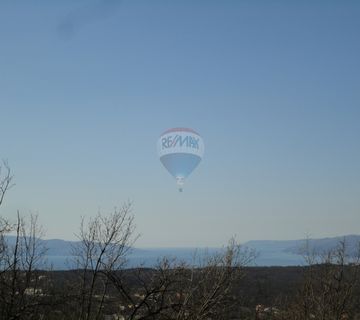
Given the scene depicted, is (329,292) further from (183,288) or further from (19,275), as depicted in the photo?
(19,275)

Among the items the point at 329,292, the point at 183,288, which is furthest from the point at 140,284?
the point at 329,292

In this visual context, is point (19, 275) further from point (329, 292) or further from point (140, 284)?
point (329, 292)

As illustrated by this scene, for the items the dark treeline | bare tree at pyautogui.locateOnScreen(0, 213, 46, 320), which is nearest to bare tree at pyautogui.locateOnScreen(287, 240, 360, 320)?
the dark treeline

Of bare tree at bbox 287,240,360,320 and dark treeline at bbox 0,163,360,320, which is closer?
dark treeline at bbox 0,163,360,320

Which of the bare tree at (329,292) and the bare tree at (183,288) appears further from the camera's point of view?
the bare tree at (329,292)

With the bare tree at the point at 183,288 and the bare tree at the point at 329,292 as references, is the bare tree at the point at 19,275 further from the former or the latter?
the bare tree at the point at 329,292

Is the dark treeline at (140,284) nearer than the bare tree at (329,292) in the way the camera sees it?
Yes

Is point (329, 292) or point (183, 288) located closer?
point (183, 288)

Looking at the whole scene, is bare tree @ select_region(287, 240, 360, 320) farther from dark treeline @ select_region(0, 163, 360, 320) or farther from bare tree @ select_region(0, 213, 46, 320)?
bare tree @ select_region(0, 213, 46, 320)

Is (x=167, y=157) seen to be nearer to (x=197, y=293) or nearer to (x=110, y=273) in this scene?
(x=197, y=293)

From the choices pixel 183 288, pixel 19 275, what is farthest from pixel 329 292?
pixel 19 275

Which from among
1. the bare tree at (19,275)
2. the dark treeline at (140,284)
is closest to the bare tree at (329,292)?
the dark treeline at (140,284)
